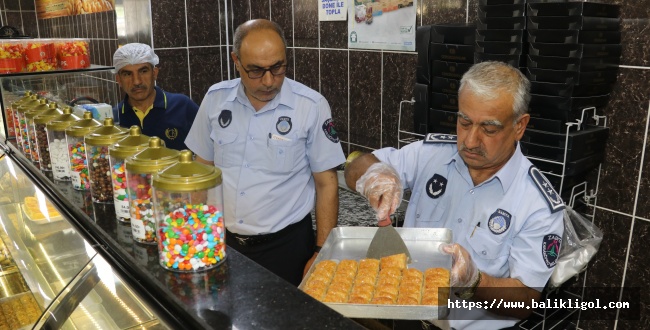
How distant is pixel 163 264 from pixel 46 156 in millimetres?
1105

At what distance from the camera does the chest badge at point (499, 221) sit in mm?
1822

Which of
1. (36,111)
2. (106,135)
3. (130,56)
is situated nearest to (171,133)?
(130,56)

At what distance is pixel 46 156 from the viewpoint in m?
2.05

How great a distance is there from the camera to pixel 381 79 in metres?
3.67

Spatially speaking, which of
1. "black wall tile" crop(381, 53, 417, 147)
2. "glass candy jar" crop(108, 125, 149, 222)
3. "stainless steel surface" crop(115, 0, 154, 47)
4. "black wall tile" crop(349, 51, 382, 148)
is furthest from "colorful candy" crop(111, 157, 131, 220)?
"stainless steel surface" crop(115, 0, 154, 47)

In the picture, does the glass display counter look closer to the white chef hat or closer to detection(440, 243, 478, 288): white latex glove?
detection(440, 243, 478, 288): white latex glove

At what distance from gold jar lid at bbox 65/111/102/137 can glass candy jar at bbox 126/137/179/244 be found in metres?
0.50

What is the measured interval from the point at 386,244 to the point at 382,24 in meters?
2.23

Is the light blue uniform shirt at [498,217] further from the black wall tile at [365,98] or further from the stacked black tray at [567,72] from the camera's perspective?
the black wall tile at [365,98]

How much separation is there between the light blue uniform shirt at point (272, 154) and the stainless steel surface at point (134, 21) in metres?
2.76

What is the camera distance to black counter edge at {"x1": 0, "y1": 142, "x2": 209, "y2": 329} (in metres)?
1.15

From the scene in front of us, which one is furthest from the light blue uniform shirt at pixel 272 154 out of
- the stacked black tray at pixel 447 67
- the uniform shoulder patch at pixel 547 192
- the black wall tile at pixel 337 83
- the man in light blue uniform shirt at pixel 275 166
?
the black wall tile at pixel 337 83

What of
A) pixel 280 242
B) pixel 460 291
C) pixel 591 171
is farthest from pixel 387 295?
pixel 591 171

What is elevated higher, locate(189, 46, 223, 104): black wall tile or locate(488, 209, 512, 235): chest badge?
locate(189, 46, 223, 104): black wall tile
